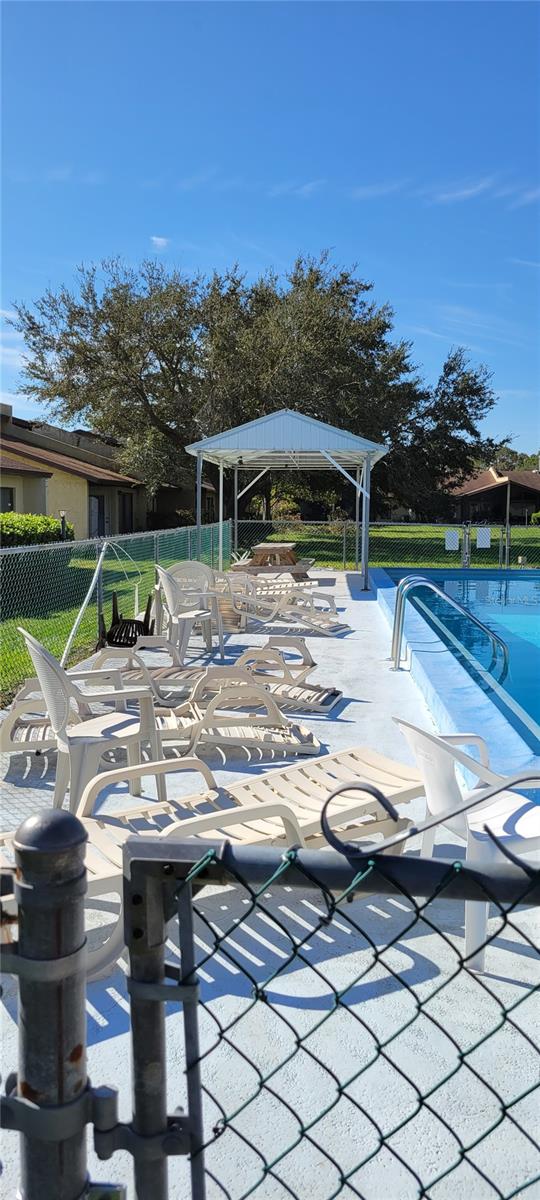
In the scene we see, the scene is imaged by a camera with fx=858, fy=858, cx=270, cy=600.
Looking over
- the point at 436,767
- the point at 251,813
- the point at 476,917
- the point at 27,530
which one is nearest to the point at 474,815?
the point at 436,767

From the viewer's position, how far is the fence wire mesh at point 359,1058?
1903 mm

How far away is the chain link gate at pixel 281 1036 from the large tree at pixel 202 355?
28033 millimetres

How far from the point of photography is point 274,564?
1828 centimetres

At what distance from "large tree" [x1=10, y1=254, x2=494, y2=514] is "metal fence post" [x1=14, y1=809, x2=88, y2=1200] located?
29.7m

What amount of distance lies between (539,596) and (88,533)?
18.1 metres

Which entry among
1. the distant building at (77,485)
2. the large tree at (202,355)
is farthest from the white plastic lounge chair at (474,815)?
the large tree at (202,355)

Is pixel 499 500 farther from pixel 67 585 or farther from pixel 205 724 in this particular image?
pixel 205 724

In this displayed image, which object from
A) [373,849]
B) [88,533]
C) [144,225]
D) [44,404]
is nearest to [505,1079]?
[373,849]

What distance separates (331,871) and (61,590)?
14.6 m

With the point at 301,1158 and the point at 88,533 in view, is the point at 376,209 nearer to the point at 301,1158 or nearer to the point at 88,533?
the point at 88,533

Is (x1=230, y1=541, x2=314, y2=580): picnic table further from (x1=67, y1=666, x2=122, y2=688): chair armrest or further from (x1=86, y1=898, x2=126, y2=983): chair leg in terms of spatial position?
(x1=86, y1=898, x2=126, y2=983): chair leg

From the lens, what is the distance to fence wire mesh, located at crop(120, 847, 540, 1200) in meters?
1.90

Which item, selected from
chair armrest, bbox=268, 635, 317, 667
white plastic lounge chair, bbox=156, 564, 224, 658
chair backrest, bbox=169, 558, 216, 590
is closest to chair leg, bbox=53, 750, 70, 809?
chair armrest, bbox=268, 635, 317, 667

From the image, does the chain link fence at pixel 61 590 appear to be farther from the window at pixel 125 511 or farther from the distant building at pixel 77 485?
the window at pixel 125 511
